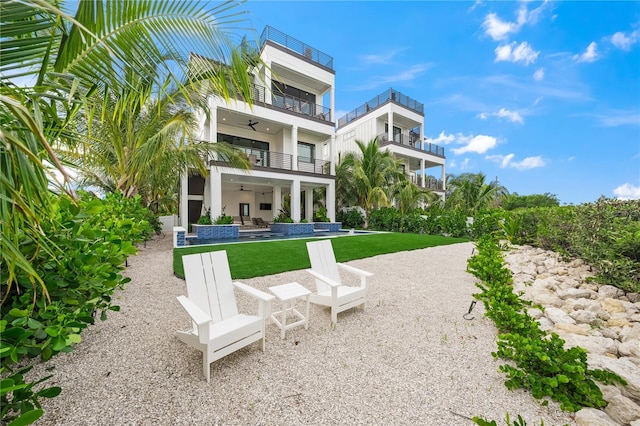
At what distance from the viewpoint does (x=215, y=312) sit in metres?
2.83

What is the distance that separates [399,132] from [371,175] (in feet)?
28.9

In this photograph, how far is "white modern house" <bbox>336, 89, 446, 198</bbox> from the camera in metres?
21.0

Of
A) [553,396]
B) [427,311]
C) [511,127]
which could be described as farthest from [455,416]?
[511,127]

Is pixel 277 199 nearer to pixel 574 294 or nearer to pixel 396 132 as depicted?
pixel 396 132

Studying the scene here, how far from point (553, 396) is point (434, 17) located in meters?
11.0

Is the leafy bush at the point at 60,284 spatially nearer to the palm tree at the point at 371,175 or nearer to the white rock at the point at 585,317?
the white rock at the point at 585,317

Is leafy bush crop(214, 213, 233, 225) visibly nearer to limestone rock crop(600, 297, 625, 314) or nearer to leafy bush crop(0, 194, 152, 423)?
leafy bush crop(0, 194, 152, 423)

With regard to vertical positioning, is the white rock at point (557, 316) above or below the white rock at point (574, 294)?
below

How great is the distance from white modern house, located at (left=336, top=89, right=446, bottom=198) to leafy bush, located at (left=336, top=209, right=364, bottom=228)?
231 inches

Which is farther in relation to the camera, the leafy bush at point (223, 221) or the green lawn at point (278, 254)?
the leafy bush at point (223, 221)

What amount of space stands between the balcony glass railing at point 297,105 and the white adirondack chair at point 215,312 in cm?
1266

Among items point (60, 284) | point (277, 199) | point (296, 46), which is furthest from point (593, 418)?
point (296, 46)

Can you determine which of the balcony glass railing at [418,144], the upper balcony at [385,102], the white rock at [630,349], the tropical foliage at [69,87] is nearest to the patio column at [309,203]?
the balcony glass railing at [418,144]

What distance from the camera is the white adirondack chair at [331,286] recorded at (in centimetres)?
341
